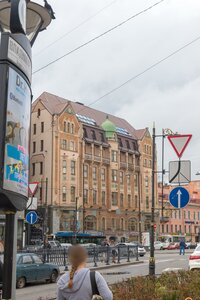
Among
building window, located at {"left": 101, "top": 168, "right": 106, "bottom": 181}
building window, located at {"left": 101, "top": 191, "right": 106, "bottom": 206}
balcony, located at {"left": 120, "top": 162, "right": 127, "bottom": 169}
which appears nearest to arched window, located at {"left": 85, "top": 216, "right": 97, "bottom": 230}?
building window, located at {"left": 101, "top": 191, "right": 106, "bottom": 206}

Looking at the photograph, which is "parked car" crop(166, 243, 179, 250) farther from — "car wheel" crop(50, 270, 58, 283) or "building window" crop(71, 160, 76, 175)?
"car wheel" crop(50, 270, 58, 283)

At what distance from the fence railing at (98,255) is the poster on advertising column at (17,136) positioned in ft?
78.9

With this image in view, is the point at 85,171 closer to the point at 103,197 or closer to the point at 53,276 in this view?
the point at 103,197

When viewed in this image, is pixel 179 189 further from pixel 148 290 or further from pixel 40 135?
pixel 40 135

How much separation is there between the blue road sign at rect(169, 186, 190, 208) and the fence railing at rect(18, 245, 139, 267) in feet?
62.2

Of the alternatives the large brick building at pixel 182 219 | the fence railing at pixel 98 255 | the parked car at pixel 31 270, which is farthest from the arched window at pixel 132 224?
the parked car at pixel 31 270

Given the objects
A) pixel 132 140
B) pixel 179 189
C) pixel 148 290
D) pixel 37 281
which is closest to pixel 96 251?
pixel 37 281

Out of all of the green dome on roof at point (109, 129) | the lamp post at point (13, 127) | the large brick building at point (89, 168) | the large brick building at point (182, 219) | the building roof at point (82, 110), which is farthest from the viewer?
the large brick building at point (182, 219)

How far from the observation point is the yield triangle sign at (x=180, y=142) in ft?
40.7

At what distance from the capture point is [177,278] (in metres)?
10.8

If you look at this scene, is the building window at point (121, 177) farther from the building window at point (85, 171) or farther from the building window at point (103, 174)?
the building window at point (85, 171)

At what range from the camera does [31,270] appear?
68.6 feet

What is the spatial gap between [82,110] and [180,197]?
258 feet

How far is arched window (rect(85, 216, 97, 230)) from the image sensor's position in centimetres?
8200
